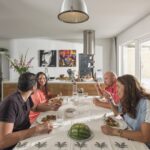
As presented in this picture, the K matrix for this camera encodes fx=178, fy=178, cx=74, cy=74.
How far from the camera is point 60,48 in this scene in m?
5.75

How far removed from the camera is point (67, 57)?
18.8ft

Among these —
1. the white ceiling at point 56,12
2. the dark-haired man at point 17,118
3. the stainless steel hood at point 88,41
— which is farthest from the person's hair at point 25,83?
the stainless steel hood at point 88,41

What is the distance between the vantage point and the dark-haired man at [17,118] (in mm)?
1178

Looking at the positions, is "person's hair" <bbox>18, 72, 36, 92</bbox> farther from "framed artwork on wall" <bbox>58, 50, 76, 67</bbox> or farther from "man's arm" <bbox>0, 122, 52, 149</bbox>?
"framed artwork on wall" <bbox>58, 50, 76, 67</bbox>

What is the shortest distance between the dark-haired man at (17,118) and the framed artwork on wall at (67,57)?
4202 mm

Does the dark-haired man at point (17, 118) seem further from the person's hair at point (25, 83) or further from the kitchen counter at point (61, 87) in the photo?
the kitchen counter at point (61, 87)

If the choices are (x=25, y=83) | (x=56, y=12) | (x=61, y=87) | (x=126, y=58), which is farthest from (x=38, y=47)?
(x=25, y=83)

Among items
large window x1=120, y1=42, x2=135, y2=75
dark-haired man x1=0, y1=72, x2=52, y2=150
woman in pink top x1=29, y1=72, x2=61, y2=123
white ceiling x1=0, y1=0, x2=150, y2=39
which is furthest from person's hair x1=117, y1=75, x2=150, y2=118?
large window x1=120, y1=42, x2=135, y2=75

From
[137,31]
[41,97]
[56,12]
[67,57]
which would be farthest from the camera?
[67,57]

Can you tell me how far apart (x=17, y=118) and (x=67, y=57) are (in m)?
4.43

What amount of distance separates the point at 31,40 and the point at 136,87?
16.0 feet

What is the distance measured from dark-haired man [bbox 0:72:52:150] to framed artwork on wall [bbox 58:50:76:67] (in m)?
4.20

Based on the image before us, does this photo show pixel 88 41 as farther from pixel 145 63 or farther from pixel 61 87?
pixel 145 63

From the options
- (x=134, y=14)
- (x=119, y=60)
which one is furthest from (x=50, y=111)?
(x=119, y=60)
